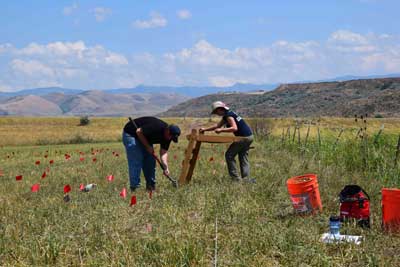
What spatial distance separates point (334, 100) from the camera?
313ft

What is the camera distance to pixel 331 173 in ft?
33.9

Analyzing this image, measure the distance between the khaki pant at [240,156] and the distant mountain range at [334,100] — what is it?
55097 mm

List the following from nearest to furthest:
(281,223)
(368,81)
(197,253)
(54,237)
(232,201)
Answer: (197,253)
(54,237)
(281,223)
(232,201)
(368,81)

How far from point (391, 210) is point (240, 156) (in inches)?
165

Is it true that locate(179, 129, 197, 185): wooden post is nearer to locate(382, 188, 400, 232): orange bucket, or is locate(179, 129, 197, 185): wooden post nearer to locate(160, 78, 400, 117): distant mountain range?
locate(382, 188, 400, 232): orange bucket

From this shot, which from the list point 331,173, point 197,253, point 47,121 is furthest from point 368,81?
point 197,253

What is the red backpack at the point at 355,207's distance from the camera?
6141 millimetres

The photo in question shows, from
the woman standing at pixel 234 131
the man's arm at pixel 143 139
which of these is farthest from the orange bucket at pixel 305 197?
the man's arm at pixel 143 139

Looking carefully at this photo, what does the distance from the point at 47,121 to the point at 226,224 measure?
212 feet

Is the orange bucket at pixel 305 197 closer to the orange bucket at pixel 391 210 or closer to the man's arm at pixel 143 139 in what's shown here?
the orange bucket at pixel 391 210

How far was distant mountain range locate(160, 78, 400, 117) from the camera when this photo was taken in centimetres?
7788

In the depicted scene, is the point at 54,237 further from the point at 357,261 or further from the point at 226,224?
the point at 357,261

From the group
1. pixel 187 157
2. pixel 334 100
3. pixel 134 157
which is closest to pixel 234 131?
pixel 187 157

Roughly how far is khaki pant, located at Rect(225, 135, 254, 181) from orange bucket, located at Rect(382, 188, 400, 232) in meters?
3.70
